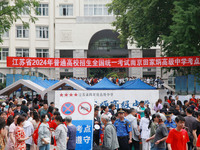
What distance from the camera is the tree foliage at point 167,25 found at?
18547 mm

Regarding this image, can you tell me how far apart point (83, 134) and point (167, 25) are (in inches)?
665

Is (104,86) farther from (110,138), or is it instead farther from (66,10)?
(66,10)

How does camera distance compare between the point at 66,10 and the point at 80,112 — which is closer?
the point at 80,112

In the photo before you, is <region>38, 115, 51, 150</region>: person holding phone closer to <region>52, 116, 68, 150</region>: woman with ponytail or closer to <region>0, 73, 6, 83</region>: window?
<region>52, 116, 68, 150</region>: woman with ponytail

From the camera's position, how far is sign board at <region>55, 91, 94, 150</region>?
990cm

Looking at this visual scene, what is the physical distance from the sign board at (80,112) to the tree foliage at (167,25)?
1017 cm

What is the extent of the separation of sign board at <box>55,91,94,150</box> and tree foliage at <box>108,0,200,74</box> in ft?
33.4

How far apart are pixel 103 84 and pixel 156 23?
6417mm

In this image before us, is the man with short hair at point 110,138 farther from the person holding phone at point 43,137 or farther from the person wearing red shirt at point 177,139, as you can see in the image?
the person wearing red shirt at point 177,139

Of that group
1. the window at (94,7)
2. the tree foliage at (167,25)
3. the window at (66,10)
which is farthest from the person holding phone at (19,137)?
the window at (66,10)

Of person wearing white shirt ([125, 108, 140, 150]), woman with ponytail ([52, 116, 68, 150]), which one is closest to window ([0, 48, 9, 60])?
person wearing white shirt ([125, 108, 140, 150])

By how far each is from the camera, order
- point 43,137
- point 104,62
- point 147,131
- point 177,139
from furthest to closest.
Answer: point 104,62 < point 147,131 < point 43,137 < point 177,139

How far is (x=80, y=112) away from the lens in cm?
998

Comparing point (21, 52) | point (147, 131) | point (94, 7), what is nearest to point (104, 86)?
point (147, 131)
